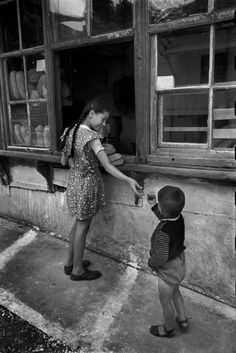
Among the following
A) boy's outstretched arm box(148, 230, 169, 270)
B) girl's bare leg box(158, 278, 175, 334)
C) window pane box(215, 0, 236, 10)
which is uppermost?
window pane box(215, 0, 236, 10)

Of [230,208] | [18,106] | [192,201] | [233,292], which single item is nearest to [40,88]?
[18,106]

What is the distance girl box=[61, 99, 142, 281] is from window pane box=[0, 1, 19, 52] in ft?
5.73

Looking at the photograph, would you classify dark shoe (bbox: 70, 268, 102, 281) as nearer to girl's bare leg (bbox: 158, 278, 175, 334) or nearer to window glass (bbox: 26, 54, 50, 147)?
girl's bare leg (bbox: 158, 278, 175, 334)

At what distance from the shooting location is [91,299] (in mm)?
2848

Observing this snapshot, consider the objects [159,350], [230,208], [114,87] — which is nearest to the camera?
[159,350]

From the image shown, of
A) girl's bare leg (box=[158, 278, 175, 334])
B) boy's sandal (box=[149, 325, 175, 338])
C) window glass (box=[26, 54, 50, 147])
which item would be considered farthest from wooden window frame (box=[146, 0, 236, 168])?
window glass (box=[26, 54, 50, 147])

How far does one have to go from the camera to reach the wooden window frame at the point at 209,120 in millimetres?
A: 2470

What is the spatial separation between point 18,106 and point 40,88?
0.50 metres

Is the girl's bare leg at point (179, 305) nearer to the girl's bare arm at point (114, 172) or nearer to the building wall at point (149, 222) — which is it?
the building wall at point (149, 222)

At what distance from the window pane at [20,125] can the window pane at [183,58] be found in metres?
1.99

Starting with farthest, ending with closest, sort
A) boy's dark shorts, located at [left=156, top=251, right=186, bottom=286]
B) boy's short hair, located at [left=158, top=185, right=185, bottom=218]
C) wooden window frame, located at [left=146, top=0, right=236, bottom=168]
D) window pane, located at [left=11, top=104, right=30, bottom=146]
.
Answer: window pane, located at [left=11, top=104, right=30, bottom=146], wooden window frame, located at [left=146, top=0, right=236, bottom=168], boy's dark shorts, located at [left=156, top=251, right=186, bottom=286], boy's short hair, located at [left=158, top=185, right=185, bottom=218]

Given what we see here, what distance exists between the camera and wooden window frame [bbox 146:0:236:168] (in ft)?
8.10

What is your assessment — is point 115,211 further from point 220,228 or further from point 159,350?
point 159,350

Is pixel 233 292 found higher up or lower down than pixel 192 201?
lower down
